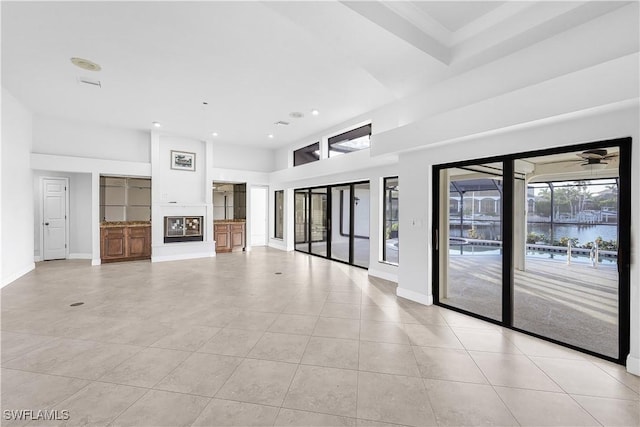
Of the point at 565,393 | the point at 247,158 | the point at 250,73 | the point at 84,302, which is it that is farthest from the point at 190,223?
the point at 565,393

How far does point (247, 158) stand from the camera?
376 inches

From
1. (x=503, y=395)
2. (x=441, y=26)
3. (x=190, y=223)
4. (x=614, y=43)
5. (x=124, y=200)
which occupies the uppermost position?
(x=441, y=26)

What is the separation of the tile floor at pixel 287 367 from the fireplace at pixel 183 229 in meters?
3.42

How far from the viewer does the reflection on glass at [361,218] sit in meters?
7.10

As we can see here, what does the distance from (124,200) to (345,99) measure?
7092 millimetres

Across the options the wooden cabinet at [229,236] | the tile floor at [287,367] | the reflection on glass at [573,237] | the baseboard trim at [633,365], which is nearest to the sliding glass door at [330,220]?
the wooden cabinet at [229,236]

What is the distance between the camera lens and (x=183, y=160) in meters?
8.13

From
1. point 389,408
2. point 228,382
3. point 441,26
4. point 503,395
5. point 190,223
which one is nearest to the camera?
point 389,408

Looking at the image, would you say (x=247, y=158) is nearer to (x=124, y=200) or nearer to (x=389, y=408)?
(x=124, y=200)

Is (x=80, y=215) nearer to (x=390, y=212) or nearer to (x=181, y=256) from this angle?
(x=181, y=256)

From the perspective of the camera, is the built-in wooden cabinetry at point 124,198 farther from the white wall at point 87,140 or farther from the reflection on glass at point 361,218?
the reflection on glass at point 361,218

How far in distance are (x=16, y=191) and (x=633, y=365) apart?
30.8 feet

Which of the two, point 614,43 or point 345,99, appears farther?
point 345,99

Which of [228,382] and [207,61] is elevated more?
[207,61]
